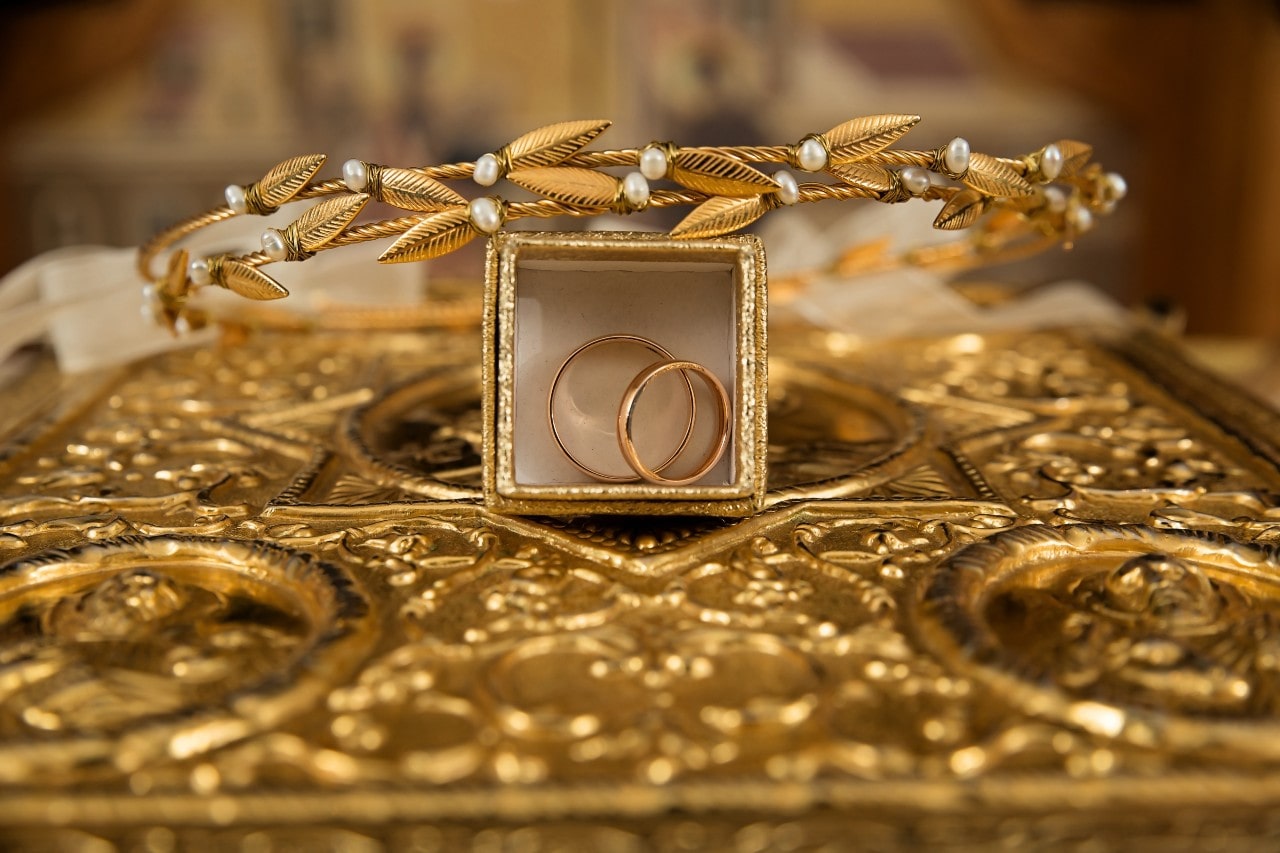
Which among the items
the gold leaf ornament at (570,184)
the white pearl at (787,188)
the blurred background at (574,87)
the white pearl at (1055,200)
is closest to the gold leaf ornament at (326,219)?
the gold leaf ornament at (570,184)

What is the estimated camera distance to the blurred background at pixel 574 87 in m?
2.50

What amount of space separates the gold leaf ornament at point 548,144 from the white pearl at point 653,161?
0.03 metres

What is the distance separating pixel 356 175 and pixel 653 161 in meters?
0.18

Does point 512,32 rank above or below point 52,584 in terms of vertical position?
above

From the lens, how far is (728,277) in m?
0.74

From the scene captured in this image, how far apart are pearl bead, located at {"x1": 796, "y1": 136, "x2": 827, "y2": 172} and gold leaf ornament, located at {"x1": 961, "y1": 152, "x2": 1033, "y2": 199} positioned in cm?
10

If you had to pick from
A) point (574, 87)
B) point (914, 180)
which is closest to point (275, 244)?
point (914, 180)

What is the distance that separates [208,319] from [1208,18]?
2.24 metres

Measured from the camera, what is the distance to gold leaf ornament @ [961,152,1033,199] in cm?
74

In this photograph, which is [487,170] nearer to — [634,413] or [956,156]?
[634,413]

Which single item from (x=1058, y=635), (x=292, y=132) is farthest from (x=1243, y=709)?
(x=292, y=132)

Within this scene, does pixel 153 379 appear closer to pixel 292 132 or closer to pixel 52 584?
pixel 52 584

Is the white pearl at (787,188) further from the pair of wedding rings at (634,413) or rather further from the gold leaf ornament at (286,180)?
the gold leaf ornament at (286,180)

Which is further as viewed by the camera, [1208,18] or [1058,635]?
[1208,18]
